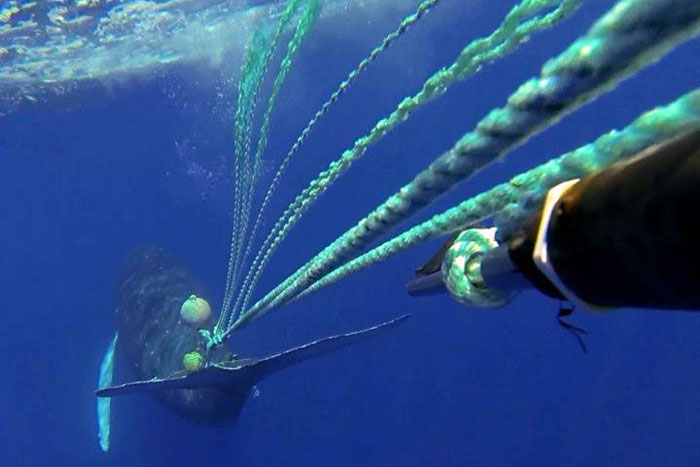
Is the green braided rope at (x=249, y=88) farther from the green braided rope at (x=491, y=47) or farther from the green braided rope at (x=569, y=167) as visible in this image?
the green braided rope at (x=569, y=167)

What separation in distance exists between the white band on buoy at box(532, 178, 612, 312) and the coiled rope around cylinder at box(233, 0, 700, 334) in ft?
0.39

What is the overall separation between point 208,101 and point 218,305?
48.3 ft

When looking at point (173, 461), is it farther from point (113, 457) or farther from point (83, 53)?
point (83, 53)

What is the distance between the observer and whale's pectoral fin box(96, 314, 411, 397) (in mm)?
4926

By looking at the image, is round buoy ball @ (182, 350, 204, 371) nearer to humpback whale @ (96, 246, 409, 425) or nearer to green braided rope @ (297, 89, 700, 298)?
humpback whale @ (96, 246, 409, 425)

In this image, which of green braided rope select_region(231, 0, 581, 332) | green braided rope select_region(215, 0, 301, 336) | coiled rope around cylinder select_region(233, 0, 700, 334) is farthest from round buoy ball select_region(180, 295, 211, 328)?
coiled rope around cylinder select_region(233, 0, 700, 334)

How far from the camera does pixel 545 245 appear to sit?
1.11 metres

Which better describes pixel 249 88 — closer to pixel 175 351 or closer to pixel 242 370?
pixel 242 370

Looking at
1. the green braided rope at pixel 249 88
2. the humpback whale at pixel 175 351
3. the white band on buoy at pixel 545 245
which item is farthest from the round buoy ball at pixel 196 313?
the white band on buoy at pixel 545 245

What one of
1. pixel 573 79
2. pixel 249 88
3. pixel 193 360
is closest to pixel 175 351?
pixel 193 360

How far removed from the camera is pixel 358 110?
23859 millimetres

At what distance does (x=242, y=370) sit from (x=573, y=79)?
550 cm

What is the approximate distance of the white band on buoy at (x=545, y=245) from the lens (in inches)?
43.3

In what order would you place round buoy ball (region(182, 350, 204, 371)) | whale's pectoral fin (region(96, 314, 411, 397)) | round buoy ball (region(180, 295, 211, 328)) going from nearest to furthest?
whale's pectoral fin (region(96, 314, 411, 397))
round buoy ball (region(182, 350, 204, 371))
round buoy ball (region(180, 295, 211, 328))
